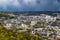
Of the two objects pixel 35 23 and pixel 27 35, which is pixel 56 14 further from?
pixel 27 35

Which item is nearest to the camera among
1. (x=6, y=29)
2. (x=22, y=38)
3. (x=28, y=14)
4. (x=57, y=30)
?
(x=22, y=38)

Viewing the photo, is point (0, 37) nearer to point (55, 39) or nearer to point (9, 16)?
point (55, 39)

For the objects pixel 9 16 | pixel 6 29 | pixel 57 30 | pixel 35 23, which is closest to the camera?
pixel 6 29

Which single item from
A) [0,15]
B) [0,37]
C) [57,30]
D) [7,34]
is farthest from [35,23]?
[0,37]

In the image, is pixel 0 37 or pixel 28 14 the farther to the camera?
pixel 28 14

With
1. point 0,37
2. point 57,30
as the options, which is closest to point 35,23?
point 57,30

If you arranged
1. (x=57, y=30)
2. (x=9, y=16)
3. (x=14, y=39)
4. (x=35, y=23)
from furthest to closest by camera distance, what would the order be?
1. (x=9, y=16)
2. (x=35, y=23)
3. (x=57, y=30)
4. (x=14, y=39)

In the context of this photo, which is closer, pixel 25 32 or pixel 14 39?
pixel 14 39

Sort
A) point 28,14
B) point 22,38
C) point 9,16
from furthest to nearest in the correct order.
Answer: point 28,14 → point 9,16 → point 22,38
